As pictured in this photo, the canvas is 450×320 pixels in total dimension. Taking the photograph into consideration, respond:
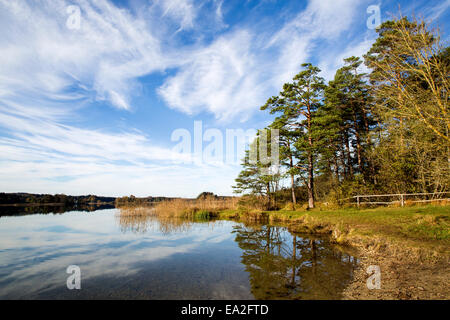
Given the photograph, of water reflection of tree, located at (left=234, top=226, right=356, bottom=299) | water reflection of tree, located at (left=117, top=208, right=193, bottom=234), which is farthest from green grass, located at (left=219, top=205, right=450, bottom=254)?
water reflection of tree, located at (left=117, top=208, right=193, bottom=234)

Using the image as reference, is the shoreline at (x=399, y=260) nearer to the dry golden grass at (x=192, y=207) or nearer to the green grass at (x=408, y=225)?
the green grass at (x=408, y=225)

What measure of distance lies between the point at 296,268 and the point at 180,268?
3.95 metres

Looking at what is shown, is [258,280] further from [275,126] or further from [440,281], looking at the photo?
[275,126]

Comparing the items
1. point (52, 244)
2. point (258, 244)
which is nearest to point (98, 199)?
point (52, 244)

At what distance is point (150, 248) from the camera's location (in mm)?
10031

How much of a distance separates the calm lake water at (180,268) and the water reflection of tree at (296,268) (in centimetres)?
2

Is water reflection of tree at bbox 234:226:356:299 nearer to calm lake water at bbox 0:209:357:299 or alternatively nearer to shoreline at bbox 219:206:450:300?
calm lake water at bbox 0:209:357:299

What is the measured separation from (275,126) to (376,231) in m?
14.9

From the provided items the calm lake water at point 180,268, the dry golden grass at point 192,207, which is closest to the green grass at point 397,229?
the calm lake water at point 180,268

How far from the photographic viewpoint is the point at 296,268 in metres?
6.57

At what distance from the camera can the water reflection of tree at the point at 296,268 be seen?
16.0ft

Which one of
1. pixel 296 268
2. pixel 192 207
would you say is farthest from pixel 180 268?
pixel 192 207

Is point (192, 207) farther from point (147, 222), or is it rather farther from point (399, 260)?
point (399, 260)

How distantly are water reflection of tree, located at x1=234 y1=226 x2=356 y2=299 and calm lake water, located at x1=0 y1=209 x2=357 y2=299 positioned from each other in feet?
0.06
